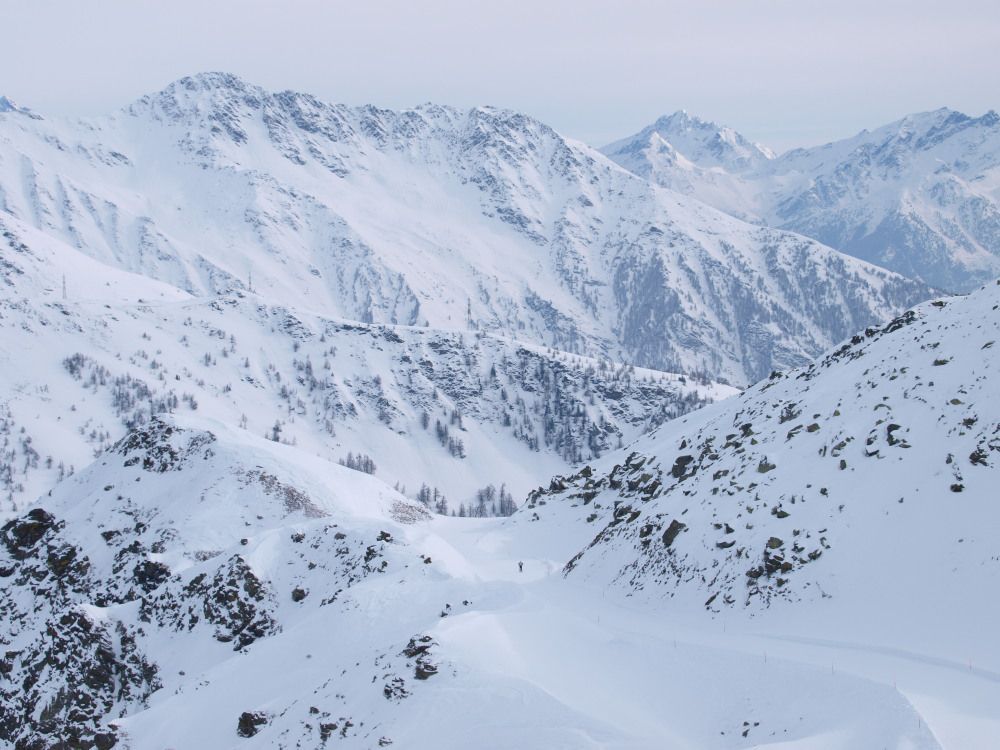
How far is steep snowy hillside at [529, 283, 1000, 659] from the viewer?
86.7 feet

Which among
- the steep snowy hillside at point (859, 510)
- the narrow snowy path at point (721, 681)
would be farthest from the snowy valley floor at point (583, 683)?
the steep snowy hillside at point (859, 510)

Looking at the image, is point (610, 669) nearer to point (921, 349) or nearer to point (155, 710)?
point (155, 710)

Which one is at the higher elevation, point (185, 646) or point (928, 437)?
point (928, 437)

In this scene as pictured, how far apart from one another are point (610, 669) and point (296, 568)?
25.4 meters

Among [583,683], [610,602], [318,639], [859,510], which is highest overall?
[859,510]

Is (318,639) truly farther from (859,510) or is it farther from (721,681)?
(859,510)

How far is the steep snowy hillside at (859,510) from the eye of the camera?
2644 cm

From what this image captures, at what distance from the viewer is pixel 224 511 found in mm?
55562

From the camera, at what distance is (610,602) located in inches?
1432

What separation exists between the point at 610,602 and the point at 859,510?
12523mm

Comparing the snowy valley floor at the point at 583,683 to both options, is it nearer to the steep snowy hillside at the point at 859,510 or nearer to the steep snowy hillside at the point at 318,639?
the steep snowy hillside at the point at 318,639

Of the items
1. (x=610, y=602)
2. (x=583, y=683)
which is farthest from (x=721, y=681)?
(x=610, y=602)

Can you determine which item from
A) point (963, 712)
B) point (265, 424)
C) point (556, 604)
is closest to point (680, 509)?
point (556, 604)

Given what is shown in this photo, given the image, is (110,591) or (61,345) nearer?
(110,591)
